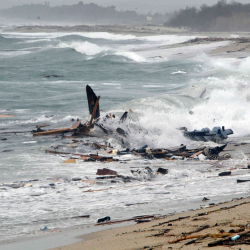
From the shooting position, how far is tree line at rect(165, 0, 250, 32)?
95500mm

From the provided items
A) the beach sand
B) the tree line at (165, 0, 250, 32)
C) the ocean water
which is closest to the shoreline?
the beach sand

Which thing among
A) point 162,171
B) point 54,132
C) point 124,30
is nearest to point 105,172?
point 162,171

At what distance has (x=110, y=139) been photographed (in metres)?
13.0

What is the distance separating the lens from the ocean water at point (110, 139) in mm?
7344

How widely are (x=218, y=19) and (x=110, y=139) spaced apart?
3626 inches

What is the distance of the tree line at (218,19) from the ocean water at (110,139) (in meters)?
63.0

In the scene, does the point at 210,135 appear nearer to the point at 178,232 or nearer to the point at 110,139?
the point at 110,139

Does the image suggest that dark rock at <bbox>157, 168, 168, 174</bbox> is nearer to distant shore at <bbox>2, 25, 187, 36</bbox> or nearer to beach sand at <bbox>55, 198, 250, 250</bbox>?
beach sand at <bbox>55, 198, 250, 250</bbox>

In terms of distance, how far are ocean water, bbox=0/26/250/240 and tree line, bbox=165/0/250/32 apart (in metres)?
63.0

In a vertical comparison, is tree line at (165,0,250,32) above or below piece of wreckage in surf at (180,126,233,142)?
above

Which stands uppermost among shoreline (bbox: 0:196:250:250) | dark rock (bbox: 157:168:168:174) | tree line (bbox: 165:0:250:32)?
tree line (bbox: 165:0:250:32)

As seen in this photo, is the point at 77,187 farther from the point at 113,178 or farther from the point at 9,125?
the point at 9,125

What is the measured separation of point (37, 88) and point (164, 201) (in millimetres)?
20059

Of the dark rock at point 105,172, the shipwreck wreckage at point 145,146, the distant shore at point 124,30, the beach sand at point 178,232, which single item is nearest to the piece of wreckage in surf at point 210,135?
the shipwreck wreckage at point 145,146
